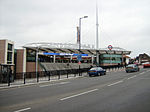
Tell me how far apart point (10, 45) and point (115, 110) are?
82.2 feet

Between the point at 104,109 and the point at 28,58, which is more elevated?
the point at 28,58

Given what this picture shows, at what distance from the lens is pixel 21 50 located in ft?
103

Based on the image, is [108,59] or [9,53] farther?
[108,59]

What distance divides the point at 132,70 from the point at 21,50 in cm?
2236

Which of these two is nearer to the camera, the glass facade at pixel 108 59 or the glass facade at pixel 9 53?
the glass facade at pixel 9 53

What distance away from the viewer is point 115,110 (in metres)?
6.61

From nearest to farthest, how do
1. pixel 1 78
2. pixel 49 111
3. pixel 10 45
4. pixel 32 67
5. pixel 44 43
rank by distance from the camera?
pixel 49 111 < pixel 1 78 < pixel 10 45 < pixel 32 67 < pixel 44 43

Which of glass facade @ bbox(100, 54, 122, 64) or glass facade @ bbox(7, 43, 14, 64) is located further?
glass facade @ bbox(100, 54, 122, 64)

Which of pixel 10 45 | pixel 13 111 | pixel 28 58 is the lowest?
pixel 13 111

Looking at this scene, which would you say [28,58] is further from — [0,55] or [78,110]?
[78,110]

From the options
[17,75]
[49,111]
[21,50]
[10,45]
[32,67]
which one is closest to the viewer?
[49,111]

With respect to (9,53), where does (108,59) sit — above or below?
above

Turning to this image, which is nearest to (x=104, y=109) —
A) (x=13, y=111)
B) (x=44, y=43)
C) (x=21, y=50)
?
(x=13, y=111)

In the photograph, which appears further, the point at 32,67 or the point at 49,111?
the point at 32,67
